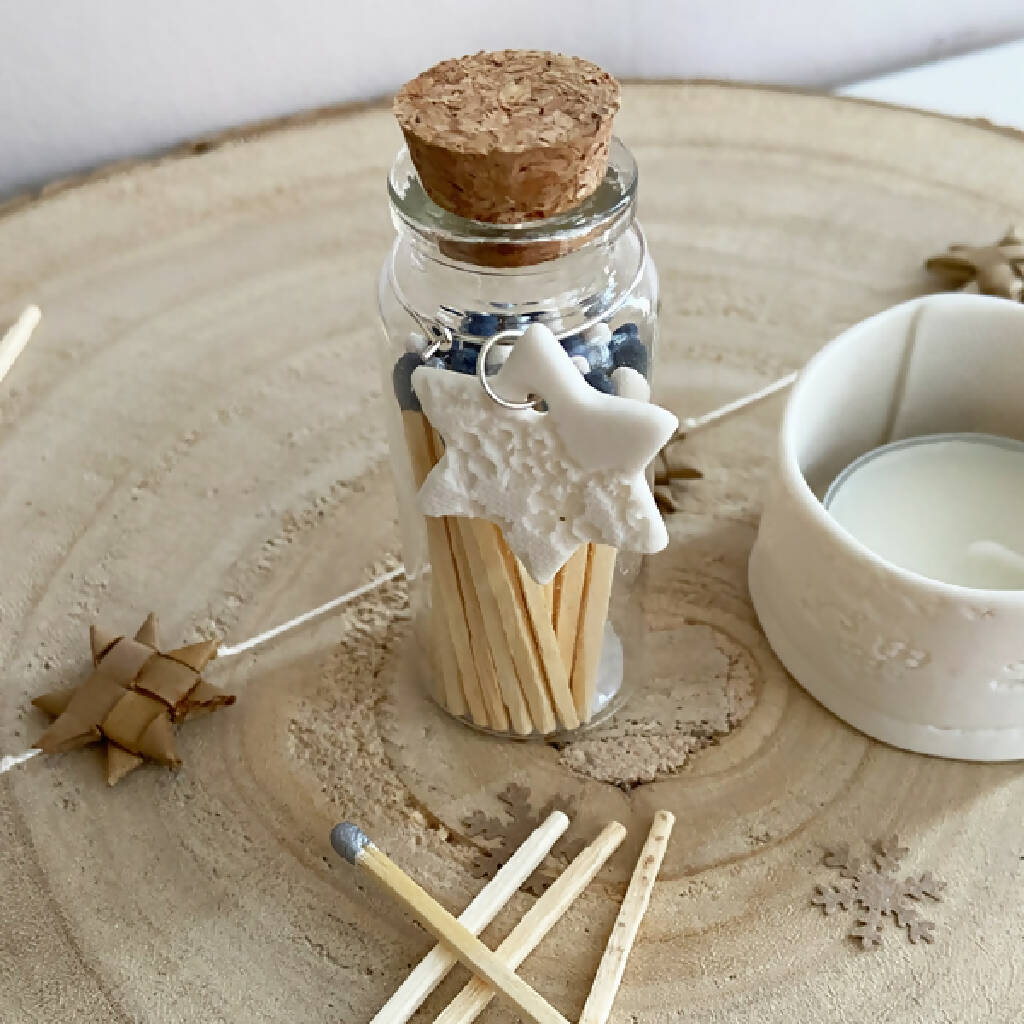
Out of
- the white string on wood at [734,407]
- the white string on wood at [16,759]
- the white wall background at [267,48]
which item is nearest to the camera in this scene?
the white string on wood at [16,759]

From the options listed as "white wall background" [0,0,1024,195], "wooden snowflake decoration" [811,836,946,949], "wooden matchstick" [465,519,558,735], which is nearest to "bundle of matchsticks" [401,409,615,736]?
"wooden matchstick" [465,519,558,735]

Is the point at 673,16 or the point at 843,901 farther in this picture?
the point at 673,16

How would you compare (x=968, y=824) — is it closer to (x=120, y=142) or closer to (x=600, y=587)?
(x=600, y=587)

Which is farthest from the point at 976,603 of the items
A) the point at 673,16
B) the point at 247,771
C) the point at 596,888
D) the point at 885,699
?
the point at 673,16

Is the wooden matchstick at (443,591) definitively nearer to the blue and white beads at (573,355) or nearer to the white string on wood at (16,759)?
the blue and white beads at (573,355)

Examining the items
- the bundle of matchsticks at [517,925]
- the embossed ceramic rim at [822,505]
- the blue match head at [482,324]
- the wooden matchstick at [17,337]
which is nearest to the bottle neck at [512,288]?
the blue match head at [482,324]

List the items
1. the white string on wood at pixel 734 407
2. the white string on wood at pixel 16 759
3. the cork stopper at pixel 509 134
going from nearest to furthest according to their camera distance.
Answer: the cork stopper at pixel 509 134, the white string on wood at pixel 16 759, the white string on wood at pixel 734 407

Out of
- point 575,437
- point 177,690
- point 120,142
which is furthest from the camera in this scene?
point 120,142
